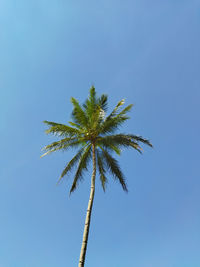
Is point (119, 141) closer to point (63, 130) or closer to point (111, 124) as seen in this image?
point (111, 124)

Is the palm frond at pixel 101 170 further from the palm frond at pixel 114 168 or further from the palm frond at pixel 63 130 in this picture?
the palm frond at pixel 63 130

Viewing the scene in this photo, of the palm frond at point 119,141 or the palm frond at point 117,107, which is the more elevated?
the palm frond at point 117,107

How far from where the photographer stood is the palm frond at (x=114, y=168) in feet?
42.2

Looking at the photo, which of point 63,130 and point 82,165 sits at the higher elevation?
point 63,130

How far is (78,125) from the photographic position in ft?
46.5

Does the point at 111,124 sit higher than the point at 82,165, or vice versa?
the point at 111,124

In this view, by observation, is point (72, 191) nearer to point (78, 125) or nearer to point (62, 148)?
point (62, 148)

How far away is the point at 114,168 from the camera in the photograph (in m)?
13.1

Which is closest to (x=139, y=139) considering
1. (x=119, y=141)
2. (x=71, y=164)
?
(x=119, y=141)

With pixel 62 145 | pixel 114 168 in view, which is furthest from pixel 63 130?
pixel 114 168

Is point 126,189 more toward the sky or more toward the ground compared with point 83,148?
more toward the ground

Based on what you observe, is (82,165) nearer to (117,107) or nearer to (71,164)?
(71,164)

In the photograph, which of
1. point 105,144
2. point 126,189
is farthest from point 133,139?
point 126,189

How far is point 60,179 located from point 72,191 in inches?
46.4
